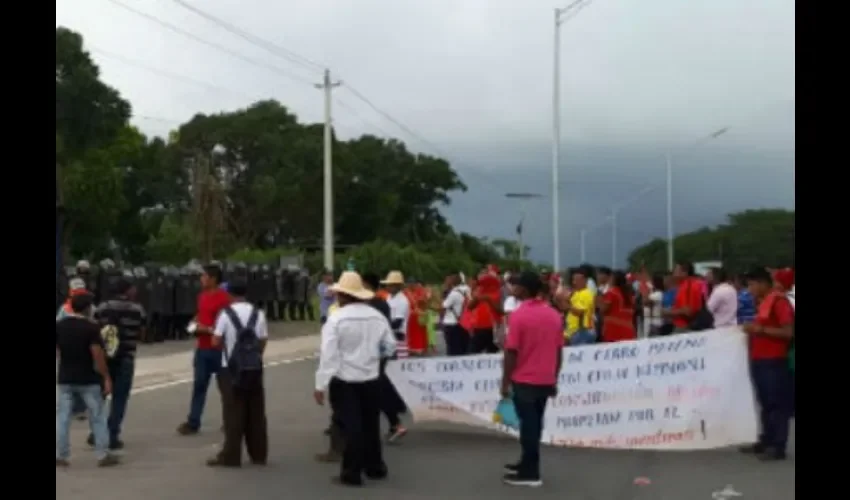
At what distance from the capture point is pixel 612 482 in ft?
36.4

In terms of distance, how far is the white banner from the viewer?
42.3ft

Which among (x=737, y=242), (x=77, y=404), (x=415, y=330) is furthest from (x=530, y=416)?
(x=737, y=242)

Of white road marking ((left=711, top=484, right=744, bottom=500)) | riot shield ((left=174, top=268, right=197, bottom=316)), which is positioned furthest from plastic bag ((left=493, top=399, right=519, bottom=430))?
riot shield ((left=174, top=268, right=197, bottom=316))

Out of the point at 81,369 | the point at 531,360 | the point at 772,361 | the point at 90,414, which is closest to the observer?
the point at 531,360

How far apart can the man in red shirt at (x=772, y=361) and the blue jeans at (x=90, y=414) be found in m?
6.34

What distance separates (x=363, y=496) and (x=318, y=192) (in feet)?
220

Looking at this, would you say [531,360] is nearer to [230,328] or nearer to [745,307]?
[230,328]

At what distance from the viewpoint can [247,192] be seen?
7788 centimetres

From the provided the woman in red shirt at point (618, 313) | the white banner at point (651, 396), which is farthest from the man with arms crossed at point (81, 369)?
the woman in red shirt at point (618, 313)

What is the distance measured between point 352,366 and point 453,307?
9368 millimetres

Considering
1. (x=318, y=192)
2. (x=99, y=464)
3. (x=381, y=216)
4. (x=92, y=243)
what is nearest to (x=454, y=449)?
(x=99, y=464)

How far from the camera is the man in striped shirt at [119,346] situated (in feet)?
41.7
